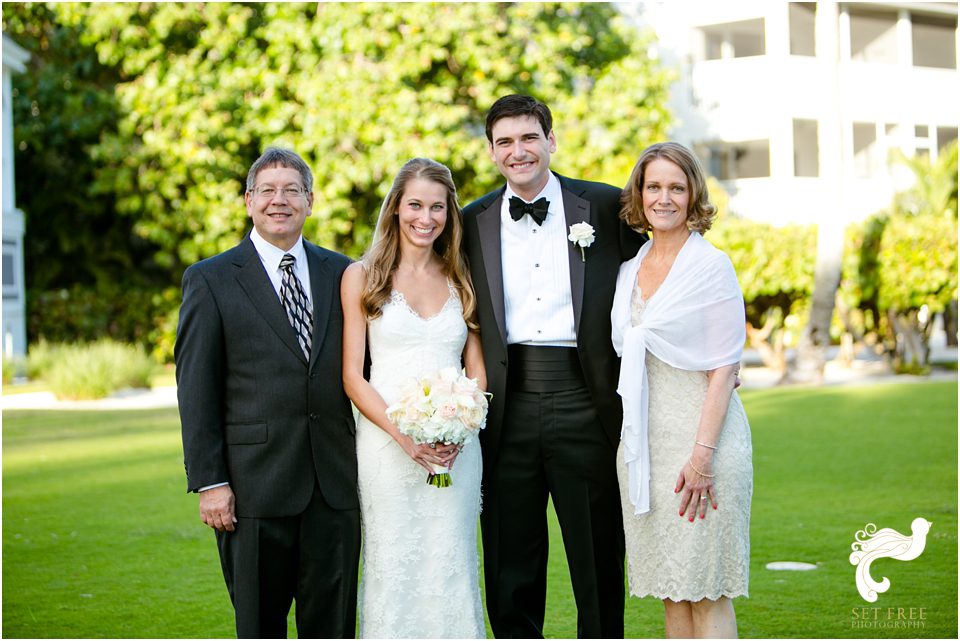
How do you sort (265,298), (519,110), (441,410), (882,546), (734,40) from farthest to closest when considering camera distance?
(734,40)
(882,546)
(519,110)
(265,298)
(441,410)

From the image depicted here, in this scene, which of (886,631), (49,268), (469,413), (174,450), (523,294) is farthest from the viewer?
(49,268)

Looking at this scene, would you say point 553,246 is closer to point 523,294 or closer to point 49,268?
point 523,294

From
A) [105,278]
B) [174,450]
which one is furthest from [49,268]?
[174,450]

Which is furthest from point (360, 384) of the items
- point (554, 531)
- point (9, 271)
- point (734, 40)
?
point (734, 40)

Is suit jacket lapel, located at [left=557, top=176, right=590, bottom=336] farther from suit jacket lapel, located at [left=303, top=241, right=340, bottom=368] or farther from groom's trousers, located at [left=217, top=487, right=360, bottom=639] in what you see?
groom's trousers, located at [left=217, top=487, right=360, bottom=639]

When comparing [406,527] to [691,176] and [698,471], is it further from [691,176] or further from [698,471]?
[691,176]

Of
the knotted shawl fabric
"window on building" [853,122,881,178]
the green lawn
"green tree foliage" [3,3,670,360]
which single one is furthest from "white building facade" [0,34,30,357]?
"window on building" [853,122,881,178]

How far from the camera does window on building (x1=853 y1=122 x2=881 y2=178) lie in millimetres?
27344

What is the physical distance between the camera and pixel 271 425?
4.26m

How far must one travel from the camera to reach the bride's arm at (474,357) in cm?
477

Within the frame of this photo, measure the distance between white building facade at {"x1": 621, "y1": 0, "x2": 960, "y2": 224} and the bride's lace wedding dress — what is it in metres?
21.6

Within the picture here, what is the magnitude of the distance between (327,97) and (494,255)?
15453mm

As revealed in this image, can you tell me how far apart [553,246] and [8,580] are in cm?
443

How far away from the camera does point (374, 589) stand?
4492mm
